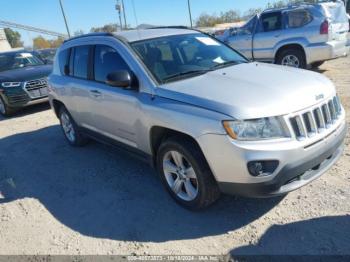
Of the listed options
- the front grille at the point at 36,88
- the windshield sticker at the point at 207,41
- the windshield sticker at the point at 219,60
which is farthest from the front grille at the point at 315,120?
the front grille at the point at 36,88

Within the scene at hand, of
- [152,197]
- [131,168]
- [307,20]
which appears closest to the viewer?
[152,197]

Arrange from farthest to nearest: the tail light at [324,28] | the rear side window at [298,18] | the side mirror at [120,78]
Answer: the rear side window at [298,18]
the tail light at [324,28]
the side mirror at [120,78]

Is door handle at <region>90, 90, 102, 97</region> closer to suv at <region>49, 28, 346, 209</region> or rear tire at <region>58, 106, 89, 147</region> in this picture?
suv at <region>49, 28, 346, 209</region>

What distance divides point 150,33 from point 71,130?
8.54 feet

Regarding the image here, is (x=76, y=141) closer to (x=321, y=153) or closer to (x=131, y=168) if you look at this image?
(x=131, y=168)

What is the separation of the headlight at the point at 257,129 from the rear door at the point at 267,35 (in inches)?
294

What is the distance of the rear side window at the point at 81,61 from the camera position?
4.96m

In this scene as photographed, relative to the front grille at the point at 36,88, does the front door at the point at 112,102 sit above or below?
above

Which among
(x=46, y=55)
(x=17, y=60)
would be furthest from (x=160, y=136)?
(x=46, y=55)

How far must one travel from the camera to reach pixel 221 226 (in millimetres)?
3352

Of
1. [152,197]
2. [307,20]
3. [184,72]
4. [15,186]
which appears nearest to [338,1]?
[307,20]

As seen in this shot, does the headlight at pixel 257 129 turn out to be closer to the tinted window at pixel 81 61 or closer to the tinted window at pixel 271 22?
the tinted window at pixel 81 61

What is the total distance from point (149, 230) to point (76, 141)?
314 cm

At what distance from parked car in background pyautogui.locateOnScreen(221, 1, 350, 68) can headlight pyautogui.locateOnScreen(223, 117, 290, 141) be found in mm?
6955
